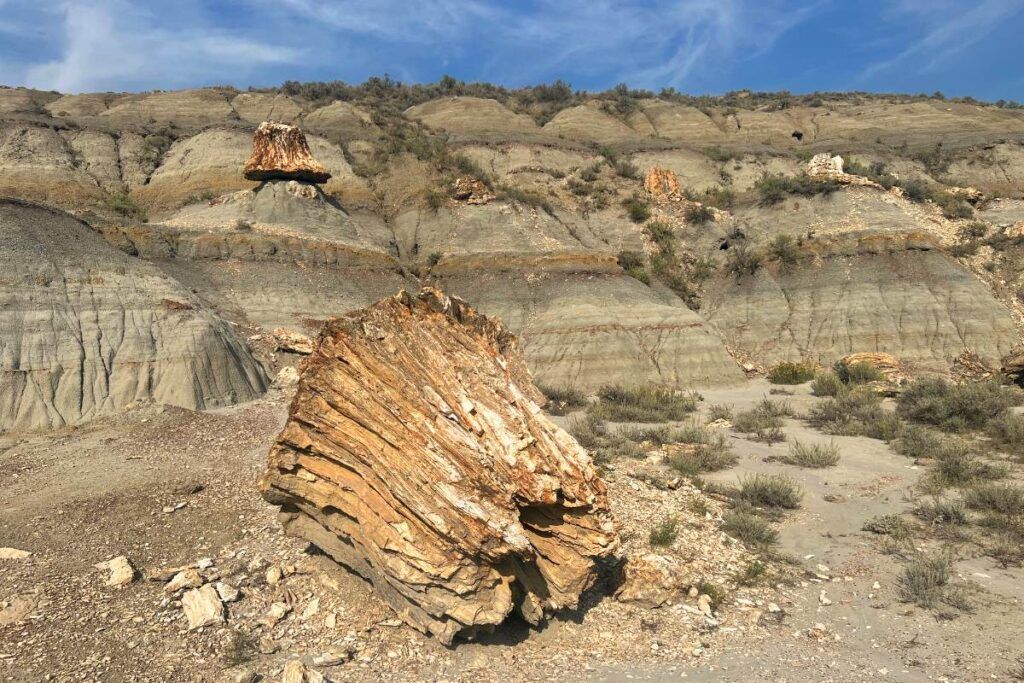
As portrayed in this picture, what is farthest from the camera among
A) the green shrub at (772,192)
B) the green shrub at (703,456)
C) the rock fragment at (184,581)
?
the green shrub at (772,192)

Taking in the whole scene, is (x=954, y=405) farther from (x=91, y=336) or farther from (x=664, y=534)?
(x=91, y=336)

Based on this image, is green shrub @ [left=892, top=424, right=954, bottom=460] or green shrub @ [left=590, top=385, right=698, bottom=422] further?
green shrub @ [left=590, top=385, right=698, bottom=422]

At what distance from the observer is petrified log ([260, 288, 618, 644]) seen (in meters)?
5.59

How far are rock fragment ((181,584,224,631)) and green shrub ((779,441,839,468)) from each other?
11.2 meters

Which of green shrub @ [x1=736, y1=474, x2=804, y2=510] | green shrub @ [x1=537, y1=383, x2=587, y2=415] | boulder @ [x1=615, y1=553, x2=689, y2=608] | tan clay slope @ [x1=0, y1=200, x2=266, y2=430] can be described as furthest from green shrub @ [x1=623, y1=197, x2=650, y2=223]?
boulder @ [x1=615, y1=553, x2=689, y2=608]

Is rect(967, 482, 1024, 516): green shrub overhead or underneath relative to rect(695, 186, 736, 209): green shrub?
underneath

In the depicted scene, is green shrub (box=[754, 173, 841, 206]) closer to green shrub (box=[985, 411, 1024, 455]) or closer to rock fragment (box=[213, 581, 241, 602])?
green shrub (box=[985, 411, 1024, 455])

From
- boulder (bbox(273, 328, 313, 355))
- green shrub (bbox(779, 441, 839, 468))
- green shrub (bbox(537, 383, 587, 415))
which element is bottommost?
green shrub (bbox(537, 383, 587, 415))

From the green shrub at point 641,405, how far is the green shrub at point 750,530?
800 cm

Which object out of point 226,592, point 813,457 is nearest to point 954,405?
point 813,457

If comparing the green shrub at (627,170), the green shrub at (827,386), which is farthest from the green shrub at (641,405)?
the green shrub at (627,170)

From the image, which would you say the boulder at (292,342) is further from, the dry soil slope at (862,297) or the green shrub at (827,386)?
the dry soil slope at (862,297)

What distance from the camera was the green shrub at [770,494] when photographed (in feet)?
33.4

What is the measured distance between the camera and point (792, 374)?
2416 cm
